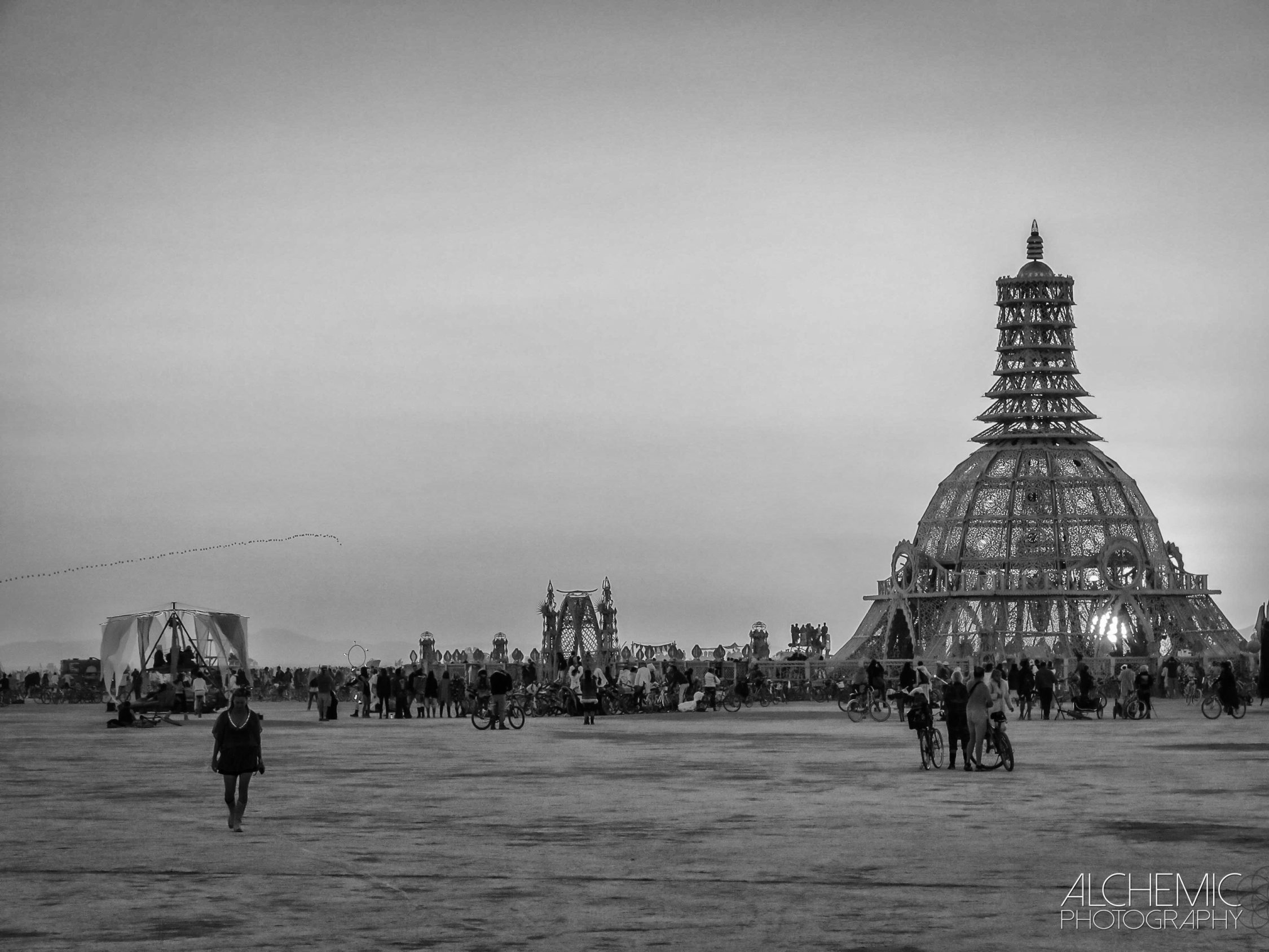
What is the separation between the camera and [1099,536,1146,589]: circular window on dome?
8812cm

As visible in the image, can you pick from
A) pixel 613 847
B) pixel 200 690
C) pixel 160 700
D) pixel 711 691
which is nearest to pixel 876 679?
pixel 711 691

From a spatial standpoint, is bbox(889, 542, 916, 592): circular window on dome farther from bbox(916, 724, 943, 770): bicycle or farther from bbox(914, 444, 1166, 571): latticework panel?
bbox(916, 724, 943, 770): bicycle

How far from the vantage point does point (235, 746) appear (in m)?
22.5

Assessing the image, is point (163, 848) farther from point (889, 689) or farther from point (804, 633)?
point (804, 633)

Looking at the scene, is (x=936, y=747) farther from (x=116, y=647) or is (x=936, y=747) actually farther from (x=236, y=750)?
(x=116, y=647)

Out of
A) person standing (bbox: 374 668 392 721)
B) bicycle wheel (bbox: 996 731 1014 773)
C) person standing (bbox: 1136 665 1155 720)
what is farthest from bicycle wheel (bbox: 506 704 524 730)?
bicycle wheel (bbox: 996 731 1014 773)

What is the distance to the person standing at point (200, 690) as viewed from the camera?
2427 inches

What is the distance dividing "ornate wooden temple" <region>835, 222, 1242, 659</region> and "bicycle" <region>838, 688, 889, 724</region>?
3126 centimetres

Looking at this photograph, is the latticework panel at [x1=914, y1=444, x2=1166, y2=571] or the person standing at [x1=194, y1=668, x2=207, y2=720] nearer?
the person standing at [x1=194, y1=668, x2=207, y2=720]

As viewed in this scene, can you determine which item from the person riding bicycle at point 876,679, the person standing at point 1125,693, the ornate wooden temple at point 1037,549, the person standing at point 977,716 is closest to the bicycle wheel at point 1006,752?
the person standing at point 977,716

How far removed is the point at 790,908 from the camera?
16.2 m

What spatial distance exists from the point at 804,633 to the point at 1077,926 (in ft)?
245

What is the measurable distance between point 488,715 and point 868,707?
1000 cm

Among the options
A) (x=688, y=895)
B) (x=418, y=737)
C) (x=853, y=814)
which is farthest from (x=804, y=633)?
(x=688, y=895)
